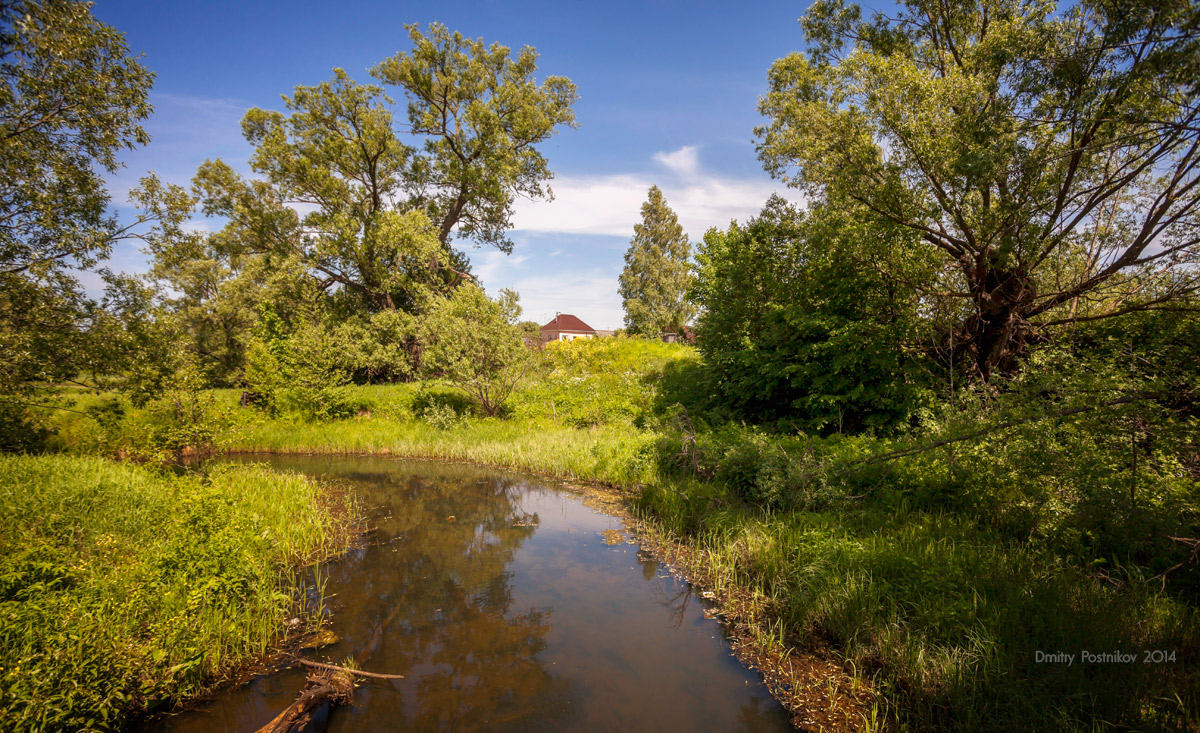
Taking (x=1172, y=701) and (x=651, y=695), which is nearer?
(x=1172, y=701)

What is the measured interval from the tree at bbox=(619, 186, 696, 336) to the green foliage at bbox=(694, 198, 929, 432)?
84.3 feet

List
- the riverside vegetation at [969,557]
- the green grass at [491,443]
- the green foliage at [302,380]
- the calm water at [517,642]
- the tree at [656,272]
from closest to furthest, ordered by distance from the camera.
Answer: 1. the riverside vegetation at [969,557]
2. the calm water at [517,642]
3. the green grass at [491,443]
4. the green foliage at [302,380]
5. the tree at [656,272]

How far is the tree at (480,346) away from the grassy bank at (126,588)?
9.51 meters

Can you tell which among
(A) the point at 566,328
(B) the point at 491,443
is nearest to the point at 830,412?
(B) the point at 491,443

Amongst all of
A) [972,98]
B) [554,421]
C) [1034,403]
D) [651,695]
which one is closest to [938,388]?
[1034,403]

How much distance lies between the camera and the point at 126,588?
4645mm

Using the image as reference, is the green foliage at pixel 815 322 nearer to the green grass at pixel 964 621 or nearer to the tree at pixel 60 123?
the green grass at pixel 964 621

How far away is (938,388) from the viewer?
391 inches

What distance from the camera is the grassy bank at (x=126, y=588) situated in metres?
3.52

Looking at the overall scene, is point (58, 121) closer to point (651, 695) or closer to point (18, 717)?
point (18, 717)

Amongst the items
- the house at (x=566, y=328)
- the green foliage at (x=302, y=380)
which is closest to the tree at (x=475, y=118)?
A: the green foliage at (x=302, y=380)

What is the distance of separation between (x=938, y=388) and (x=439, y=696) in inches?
424

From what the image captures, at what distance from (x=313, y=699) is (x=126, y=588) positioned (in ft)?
7.79

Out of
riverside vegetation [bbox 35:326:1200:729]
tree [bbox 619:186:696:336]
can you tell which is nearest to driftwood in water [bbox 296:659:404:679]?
riverside vegetation [bbox 35:326:1200:729]
